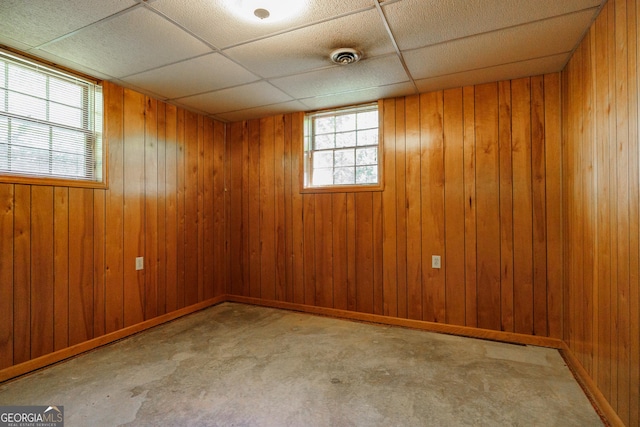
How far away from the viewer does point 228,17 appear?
1856 mm

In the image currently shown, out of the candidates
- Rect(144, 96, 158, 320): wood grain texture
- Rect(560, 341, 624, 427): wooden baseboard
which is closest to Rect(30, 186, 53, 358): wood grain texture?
Rect(144, 96, 158, 320): wood grain texture

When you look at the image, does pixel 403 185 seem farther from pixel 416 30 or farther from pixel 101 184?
pixel 101 184

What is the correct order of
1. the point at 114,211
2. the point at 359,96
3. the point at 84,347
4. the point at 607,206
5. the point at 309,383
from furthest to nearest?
the point at 359,96 < the point at 114,211 < the point at 84,347 < the point at 309,383 < the point at 607,206

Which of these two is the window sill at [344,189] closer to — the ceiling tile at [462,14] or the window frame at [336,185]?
the window frame at [336,185]

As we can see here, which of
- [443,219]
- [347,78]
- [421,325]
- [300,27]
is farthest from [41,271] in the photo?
[443,219]

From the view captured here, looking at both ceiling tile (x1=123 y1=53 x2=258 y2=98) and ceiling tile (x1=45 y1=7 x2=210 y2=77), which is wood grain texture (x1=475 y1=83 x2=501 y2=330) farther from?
ceiling tile (x1=45 y1=7 x2=210 y2=77)

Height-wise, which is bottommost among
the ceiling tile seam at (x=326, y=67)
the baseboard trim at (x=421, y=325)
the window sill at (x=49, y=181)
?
the baseboard trim at (x=421, y=325)

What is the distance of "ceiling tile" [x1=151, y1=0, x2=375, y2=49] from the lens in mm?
1741

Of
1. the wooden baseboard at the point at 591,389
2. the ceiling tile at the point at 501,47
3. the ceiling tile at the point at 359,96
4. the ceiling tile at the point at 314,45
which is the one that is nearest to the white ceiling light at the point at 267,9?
the ceiling tile at the point at 314,45

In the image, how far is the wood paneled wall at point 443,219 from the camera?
270 cm

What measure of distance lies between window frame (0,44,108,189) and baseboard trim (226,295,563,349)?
83.7 inches

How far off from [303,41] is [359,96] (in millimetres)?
1157

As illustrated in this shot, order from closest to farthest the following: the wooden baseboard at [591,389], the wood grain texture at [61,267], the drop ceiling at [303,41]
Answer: the wooden baseboard at [591,389] → the drop ceiling at [303,41] → the wood grain texture at [61,267]

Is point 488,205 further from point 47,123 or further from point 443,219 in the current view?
point 47,123
